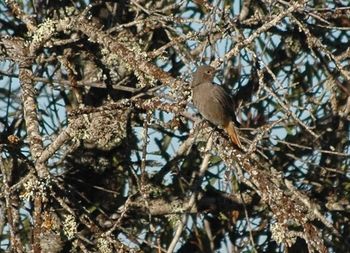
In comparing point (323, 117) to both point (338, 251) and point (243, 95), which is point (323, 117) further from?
point (338, 251)

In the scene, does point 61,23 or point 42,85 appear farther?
point 42,85

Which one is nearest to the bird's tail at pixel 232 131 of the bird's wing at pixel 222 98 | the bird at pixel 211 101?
the bird at pixel 211 101

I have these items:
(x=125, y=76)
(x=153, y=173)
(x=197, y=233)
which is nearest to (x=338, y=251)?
(x=197, y=233)

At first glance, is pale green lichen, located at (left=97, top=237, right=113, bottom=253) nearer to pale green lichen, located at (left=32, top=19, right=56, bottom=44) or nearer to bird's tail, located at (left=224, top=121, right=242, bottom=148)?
bird's tail, located at (left=224, top=121, right=242, bottom=148)

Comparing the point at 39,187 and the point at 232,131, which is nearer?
the point at 39,187

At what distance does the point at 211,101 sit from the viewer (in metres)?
5.46

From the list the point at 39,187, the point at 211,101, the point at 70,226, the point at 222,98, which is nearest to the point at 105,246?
the point at 70,226

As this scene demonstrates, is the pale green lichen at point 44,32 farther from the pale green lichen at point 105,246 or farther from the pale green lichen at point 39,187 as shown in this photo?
the pale green lichen at point 105,246

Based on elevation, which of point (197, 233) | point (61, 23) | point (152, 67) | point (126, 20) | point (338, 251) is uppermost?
point (126, 20)

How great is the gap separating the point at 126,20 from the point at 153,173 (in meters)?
0.94

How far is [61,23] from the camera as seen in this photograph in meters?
4.89

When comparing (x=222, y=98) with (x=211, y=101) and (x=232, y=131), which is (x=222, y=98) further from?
(x=232, y=131)

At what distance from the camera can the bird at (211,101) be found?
196 inches

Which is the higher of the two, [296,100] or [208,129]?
[296,100]
